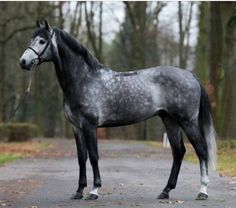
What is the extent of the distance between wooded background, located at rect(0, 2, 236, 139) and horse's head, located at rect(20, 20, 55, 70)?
1742 centimetres

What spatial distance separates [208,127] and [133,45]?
1383 inches

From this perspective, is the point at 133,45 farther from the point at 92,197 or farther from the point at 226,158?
the point at 92,197

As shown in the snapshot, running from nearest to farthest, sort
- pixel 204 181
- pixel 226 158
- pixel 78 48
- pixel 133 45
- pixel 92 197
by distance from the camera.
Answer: pixel 92 197
pixel 204 181
pixel 78 48
pixel 226 158
pixel 133 45

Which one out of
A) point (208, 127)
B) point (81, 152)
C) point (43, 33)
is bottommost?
point (81, 152)

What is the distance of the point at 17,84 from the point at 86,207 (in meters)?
43.1

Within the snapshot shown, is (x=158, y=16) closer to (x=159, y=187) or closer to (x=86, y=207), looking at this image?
(x=159, y=187)

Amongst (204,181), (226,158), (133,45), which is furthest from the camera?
(133,45)

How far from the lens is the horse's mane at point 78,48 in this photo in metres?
10.0

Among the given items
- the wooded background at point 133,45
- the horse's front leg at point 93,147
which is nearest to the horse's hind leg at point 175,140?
the horse's front leg at point 93,147

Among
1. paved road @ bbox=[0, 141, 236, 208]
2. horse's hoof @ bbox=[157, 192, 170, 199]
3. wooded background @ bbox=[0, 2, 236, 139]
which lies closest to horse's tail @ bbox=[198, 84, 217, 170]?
paved road @ bbox=[0, 141, 236, 208]

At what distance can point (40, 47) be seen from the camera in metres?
9.77

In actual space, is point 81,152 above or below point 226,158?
above

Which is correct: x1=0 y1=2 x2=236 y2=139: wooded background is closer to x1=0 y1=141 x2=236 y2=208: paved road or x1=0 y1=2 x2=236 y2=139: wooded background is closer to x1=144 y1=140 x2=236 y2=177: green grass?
x1=144 y1=140 x2=236 y2=177: green grass

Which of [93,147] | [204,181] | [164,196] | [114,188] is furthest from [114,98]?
[114,188]
